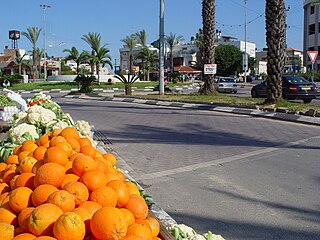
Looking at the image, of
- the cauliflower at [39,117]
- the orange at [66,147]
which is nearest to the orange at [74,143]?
the orange at [66,147]

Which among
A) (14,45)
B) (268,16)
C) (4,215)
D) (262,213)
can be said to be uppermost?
(14,45)

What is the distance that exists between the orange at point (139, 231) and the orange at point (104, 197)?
27cm

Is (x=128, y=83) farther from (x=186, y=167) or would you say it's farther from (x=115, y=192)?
(x=115, y=192)

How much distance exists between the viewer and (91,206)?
257cm

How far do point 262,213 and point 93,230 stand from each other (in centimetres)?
339

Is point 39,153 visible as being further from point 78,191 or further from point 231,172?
point 231,172

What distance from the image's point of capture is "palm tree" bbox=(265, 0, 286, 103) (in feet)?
57.7

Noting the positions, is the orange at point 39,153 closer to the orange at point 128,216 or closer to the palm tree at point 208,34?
the orange at point 128,216

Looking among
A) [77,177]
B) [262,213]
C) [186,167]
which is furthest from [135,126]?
[77,177]

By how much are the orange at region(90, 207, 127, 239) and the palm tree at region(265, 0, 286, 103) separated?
16448mm

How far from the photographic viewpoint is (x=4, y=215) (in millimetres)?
2662

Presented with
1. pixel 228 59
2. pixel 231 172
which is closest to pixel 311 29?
pixel 228 59

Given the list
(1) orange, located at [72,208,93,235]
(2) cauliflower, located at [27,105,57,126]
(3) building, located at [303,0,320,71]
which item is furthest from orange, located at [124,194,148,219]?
(3) building, located at [303,0,320,71]

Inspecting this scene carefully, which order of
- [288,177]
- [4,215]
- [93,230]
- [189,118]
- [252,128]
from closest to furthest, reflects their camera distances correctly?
1. [93,230]
2. [4,215]
3. [288,177]
4. [252,128]
5. [189,118]
